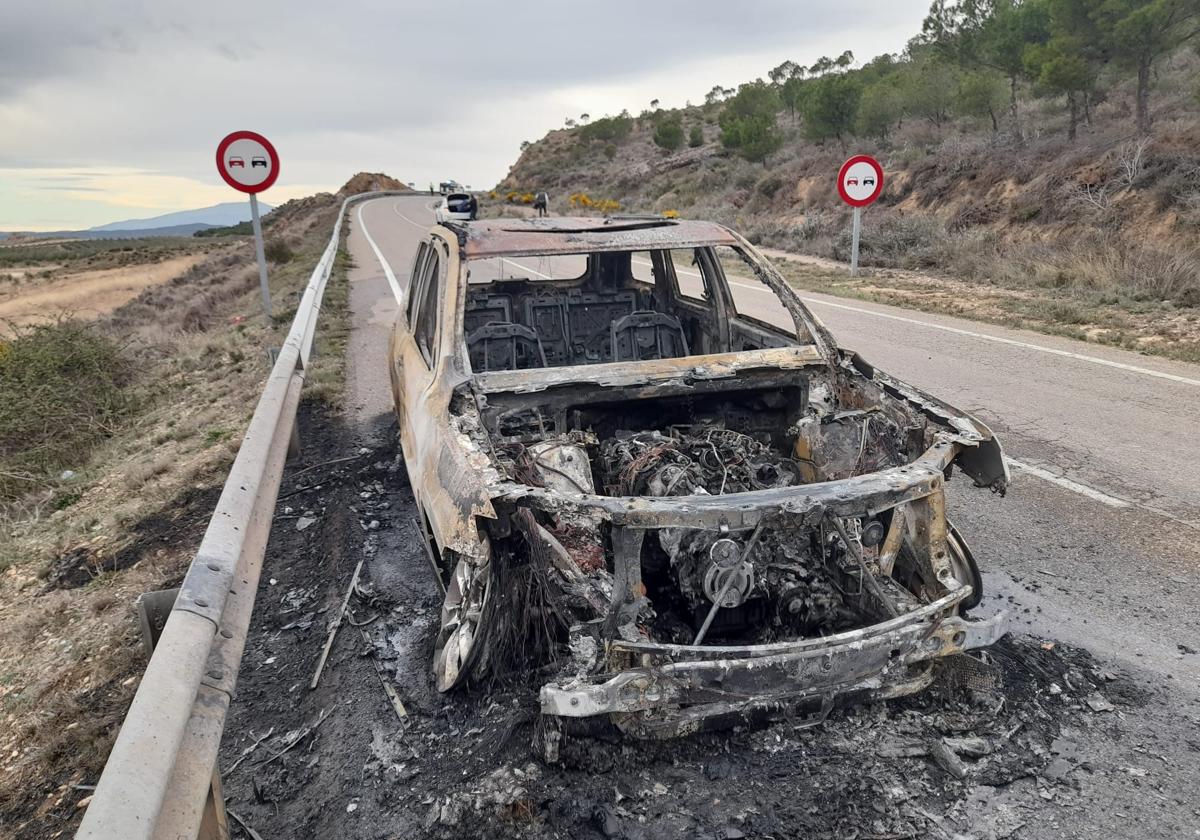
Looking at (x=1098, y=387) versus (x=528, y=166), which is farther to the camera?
(x=528, y=166)

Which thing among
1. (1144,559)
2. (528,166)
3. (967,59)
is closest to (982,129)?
(967,59)

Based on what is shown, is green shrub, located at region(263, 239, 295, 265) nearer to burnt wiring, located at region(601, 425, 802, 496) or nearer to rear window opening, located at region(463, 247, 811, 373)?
rear window opening, located at region(463, 247, 811, 373)

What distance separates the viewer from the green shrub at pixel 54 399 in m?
7.90

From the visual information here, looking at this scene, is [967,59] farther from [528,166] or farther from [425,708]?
[528,166]

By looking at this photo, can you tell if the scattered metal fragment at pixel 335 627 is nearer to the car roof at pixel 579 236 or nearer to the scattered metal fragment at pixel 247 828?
the scattered metal fragment at pixel 247 828

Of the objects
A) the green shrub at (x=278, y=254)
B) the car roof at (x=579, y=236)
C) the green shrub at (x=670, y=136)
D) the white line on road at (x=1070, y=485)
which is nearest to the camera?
the car roof at (x=579, y=236)

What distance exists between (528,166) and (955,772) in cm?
7457

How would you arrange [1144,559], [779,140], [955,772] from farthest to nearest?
[779,140]
[1144,559]
[955,772]

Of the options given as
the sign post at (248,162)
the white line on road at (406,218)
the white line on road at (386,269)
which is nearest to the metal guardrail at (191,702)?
the white line on road at (386,269)

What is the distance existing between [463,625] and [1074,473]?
4.36 meters

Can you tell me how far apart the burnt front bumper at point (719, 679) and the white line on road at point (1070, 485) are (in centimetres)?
281

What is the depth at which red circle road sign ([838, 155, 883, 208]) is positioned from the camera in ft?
47.5

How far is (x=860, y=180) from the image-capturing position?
14.6m

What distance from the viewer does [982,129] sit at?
2470 centimetres
